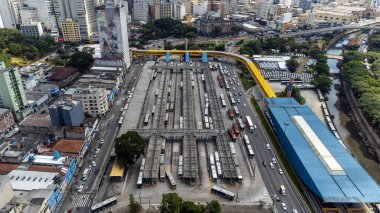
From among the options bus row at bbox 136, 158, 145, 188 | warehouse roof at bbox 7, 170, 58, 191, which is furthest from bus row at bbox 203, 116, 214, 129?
warehouse roof at bbox 7, 170, 58, 191

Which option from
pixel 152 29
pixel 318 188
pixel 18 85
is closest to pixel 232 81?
pixel 318 188

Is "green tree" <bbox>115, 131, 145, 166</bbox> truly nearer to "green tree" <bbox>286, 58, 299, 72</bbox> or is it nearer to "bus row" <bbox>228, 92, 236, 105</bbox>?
"bus row" <bbox>228, 92, 236, 105</bbox>

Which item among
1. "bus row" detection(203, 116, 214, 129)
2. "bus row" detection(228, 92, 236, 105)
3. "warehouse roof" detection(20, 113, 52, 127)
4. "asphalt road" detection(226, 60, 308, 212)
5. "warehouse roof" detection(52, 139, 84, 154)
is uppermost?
"warehouse roof" detection(20, 113, 52, 127)

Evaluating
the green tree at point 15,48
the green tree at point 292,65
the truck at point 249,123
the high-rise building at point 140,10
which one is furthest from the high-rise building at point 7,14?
the green tree at point 292,65

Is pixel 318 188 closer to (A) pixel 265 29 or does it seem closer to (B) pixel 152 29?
(B) pixel 152 29

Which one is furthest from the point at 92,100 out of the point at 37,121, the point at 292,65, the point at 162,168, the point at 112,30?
the point at 292,65

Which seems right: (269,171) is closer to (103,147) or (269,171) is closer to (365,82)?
(103,147)

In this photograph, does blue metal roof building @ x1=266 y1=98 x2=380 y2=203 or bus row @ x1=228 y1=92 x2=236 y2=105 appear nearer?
blue metal roof building @ x1=266 y1=98 x2=380 y2=203
